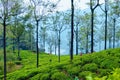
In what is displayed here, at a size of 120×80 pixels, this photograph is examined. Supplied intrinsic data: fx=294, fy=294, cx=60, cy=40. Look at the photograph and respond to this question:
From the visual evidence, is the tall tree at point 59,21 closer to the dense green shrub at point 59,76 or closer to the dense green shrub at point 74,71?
the dense green shrub at point 74,71

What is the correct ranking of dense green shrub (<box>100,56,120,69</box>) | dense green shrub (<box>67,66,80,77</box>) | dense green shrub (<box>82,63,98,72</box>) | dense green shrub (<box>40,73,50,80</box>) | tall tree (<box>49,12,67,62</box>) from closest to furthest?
1. dense green shrub (<box>100,56,120,69</box>)
2. dense green shrub (<box>82,63,98,72</box>)
3. dense green shrub (<box>67,66,80,77</box>)
4. dense green shrub (<box>40,73,50,80</box>)
5. tall tree (<box>49,12,67,62</box>)

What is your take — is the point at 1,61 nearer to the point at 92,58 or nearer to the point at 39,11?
the point at 39,11

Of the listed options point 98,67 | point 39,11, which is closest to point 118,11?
point 39,11

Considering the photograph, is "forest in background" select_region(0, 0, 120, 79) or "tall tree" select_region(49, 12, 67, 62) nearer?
"forest in background" select_region(0, 0, 120, 79)

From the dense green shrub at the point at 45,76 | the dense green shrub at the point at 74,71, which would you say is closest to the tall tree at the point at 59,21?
the dense green shrub at the point at 45,76

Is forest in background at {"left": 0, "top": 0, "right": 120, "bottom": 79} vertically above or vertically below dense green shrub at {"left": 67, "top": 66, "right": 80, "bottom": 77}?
above

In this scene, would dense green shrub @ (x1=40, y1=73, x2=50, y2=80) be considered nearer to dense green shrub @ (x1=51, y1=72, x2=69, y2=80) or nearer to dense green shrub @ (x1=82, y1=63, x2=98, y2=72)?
dense green shrub @ (x1=51, y1=72, x2=69, y2=80)

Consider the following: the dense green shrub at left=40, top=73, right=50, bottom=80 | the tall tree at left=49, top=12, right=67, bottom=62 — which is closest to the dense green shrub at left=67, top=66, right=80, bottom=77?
the dense green shrub at left=40, top=73, right=50, bottom=80

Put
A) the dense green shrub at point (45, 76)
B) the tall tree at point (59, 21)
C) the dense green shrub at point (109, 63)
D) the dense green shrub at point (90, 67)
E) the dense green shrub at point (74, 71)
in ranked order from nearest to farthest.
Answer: the dense green shrub at point (109, 63), the dense green shrub at point (90, 67), the dense green shrub at point (74, 71), the dense green shrub at point (45, 76), the tall tree at point (59, 21)

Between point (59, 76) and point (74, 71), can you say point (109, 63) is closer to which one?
point (74, 71)

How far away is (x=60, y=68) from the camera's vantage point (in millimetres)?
23344

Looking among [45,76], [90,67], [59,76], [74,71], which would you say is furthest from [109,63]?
[45,76]

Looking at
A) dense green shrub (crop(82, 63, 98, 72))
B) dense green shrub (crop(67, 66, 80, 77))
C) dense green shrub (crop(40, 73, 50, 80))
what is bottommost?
dense green shrub (crop(40, 73, 50, 80))

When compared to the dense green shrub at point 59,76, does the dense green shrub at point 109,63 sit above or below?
above
